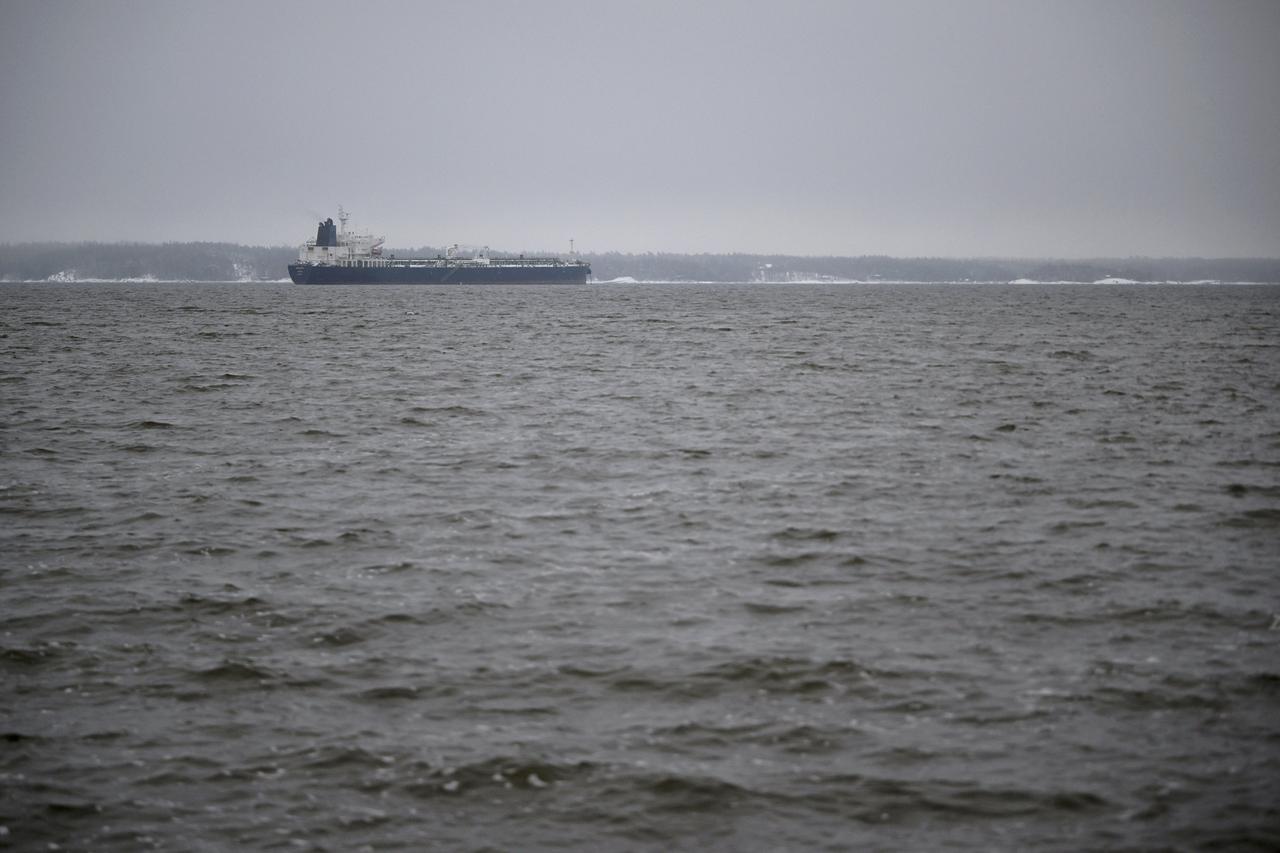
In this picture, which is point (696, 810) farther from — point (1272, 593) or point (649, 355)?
point (649, 355)

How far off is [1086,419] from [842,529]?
15364mm

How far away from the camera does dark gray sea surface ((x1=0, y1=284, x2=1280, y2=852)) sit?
9219 millimetres

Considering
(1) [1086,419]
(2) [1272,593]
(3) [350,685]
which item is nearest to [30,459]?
(3) [350,685]

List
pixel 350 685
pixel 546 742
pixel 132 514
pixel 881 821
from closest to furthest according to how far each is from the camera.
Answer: pixel 881 821
pixel 546 742
pixel 350 685
pixel 132 514

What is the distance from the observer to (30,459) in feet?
81.5

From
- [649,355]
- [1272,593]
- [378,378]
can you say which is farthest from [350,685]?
[649,355]

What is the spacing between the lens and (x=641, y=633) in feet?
43.5

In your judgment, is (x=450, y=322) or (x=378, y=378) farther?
(x=450, y=322)

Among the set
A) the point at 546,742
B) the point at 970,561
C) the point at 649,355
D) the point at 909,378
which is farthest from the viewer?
the point at 649,355

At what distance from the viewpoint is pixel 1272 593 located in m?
14.7

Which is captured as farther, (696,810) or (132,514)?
(132,514)

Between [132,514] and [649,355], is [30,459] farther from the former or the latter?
[649,355]

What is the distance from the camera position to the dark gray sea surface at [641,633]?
922cm

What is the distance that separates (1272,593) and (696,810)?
9.45 metres
